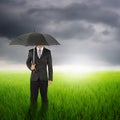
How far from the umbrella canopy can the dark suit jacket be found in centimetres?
19

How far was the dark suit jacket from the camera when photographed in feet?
26.3

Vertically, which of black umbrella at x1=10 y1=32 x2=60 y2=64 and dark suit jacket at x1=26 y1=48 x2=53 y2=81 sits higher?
black umbrella at x1=10 y1=32 x2=60 y2=64

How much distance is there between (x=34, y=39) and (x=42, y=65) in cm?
63

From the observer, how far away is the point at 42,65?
8.06 m

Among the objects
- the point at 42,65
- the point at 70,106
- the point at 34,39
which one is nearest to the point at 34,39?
the point at 34,39

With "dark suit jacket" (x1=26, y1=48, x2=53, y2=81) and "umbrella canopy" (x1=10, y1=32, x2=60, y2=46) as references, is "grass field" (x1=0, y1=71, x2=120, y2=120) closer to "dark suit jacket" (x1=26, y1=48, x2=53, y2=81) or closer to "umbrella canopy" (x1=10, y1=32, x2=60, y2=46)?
"dark suit jacket" (x1=26, y1=48, x2=53, y2=81)

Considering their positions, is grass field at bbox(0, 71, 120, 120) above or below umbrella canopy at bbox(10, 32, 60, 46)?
below

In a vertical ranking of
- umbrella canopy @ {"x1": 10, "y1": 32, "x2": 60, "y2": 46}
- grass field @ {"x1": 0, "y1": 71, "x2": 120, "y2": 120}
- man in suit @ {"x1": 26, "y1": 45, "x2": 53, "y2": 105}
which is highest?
umbrella canopy @ {"x1": 10, "y1": 32, "x2": 60, "y2": 46}

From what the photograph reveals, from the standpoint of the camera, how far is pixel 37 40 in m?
8.09

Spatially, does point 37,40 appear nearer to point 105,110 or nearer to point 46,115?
point 46,115

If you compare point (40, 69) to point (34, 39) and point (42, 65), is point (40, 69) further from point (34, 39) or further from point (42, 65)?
point (34, 39)

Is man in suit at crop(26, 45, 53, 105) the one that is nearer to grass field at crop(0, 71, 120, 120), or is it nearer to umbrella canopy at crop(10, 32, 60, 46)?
umbrella canopy at crop(10, 32, 60, 46)

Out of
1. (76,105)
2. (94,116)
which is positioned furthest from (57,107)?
(94,116)

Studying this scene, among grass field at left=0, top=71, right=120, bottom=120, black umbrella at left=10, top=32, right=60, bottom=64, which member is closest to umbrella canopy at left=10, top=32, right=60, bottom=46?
black umbrella at left=10, top=32, right=60, bottom=64
